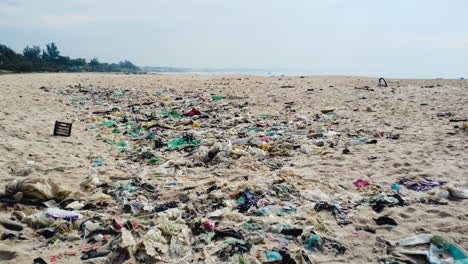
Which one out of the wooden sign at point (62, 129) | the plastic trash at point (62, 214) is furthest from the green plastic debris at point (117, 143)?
the plastic trash at point (62, 214)

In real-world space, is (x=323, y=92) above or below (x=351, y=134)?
above

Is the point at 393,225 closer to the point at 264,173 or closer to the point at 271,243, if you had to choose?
the point at 271,243

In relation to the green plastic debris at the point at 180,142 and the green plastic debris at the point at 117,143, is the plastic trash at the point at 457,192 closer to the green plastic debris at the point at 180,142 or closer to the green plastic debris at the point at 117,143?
the green plastic debris at the point at 180,142

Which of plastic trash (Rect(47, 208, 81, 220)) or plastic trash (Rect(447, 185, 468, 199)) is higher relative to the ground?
plastic trash (Rect(447, 185, 468, 199))

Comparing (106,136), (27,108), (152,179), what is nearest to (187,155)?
(152,179)

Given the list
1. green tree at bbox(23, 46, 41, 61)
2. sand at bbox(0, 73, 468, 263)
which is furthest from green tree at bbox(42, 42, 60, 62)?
sand at bbox(0, 73, 468, 263)

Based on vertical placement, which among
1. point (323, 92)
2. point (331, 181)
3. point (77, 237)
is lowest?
point (77, 237)

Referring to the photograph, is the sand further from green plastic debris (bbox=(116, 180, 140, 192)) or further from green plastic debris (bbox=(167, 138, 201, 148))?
green plastic debris (bbox=(167, 138, 201, 148))

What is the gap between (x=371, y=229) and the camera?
9.23 feet

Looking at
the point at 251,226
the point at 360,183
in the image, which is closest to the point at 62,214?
the point at 251,226

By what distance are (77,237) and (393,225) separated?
2.94 metres

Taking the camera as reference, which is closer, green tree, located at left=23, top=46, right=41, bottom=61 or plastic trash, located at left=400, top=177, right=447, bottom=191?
plastic trash, located at left=400, top=177, right=447, bottom=191

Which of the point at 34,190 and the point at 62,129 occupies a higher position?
the point at 62,129

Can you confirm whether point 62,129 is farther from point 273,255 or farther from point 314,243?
point 314,243
